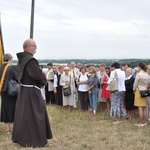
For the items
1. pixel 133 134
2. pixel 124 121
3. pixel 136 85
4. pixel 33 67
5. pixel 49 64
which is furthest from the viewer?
pixel 49 64

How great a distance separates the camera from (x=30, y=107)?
6.36m

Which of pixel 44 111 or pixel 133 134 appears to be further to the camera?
pixel 133 134

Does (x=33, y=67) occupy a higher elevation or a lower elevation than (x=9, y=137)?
higher

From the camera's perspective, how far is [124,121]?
379 inches

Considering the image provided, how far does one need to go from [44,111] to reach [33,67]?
2.81 feet

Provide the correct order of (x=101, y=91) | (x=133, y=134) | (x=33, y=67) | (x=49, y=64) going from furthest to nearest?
(x=49, y=64) < (x=101, y=91) < (x=133, y=134) < (x=33, y=67)

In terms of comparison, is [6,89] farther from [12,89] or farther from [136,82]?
[136,82]

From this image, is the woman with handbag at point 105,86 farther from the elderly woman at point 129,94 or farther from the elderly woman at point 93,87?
the elderly woman at point 129,94

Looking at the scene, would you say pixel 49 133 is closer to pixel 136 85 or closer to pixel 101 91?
pixel 136 85

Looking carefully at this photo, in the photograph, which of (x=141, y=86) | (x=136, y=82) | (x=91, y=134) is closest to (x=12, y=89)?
(x=91, y=134)

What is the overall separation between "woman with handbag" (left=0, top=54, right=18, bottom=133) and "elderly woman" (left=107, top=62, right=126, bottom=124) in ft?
9.68

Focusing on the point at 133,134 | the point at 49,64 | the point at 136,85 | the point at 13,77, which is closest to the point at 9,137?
the point at 13,77

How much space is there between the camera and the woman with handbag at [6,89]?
24.4 ft

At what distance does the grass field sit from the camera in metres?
6.67
